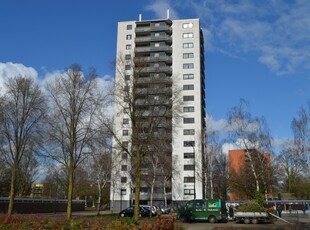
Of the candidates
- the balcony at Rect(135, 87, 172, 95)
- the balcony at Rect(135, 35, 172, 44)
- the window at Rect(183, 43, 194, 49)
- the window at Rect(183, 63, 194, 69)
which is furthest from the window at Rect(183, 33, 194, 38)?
the balcony at Rect(135, 87, 172, 95)

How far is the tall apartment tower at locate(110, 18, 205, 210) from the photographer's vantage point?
101 feet

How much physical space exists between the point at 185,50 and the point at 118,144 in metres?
63.0

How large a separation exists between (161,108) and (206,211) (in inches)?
440

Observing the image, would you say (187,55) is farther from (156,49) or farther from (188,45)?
(156,49)

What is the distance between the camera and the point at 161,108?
3117 centimetres

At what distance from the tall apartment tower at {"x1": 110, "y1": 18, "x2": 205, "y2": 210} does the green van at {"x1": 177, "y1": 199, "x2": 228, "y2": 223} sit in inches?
280

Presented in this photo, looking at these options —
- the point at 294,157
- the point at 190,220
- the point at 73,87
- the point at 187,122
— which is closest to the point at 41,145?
the point at 73,87

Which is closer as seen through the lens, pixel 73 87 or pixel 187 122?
pixel 73 87

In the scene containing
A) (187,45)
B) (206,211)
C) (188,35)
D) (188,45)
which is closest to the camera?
(206,211)

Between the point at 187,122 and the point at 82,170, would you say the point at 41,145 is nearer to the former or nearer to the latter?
the point at 82,170

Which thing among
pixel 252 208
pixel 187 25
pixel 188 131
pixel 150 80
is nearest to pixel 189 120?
pixel 188 131

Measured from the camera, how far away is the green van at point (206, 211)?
34219 mm

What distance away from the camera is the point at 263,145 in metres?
50.8

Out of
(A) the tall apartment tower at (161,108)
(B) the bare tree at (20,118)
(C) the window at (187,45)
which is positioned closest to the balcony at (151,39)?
(A) the tall apartment tower at (161,108)
